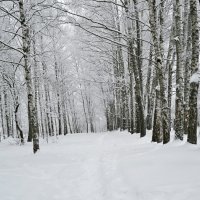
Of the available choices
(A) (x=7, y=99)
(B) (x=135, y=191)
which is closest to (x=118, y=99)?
(A) (x=7, y=99)

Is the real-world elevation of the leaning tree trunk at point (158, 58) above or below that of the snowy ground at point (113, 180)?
above

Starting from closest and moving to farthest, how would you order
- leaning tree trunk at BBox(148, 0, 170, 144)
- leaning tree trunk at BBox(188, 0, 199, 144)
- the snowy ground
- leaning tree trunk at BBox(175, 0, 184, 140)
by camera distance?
the snowy ground, leaning tree trunk at BBox(188, 0, 199, 144), leaning tree trunk at BBox(175, 0, 184, 140), leaning tree trunk at BBox(148, 0, 170, 144)

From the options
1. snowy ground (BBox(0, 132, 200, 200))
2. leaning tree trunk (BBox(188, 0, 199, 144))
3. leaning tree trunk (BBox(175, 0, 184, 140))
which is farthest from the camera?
leaning tree trunk (BBox(175, 0, 184, 140))

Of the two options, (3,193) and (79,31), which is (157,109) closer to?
(3,193)

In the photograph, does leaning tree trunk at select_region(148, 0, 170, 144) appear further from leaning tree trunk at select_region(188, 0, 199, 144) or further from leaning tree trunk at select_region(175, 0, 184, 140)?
leaning tree trunk at select_region(188, 0, 199, 144)

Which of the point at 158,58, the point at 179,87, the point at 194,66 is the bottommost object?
the point at 179,87

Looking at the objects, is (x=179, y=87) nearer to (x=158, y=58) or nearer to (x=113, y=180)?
(x=158, y=58)

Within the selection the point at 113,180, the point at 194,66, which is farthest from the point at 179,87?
the point at 113,180

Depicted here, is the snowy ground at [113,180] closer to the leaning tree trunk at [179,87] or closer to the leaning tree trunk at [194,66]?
the leaning tree trunk at [194,66]

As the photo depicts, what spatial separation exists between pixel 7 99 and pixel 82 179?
2289 centimetres

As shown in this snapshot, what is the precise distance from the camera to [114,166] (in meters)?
7.58

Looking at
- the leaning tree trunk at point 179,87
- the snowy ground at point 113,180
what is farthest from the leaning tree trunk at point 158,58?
the snowy ground at point 113,180

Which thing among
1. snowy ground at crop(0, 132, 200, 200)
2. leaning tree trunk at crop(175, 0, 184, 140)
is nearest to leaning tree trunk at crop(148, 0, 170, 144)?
leaning tree trunk at crop(175, 0, 184, 140)

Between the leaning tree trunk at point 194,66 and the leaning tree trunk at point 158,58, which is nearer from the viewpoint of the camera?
the leaning tree trunk at point 194,66
